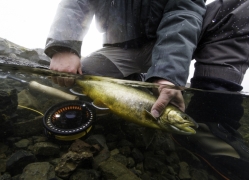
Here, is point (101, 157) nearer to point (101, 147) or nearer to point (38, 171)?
point (101, 147)

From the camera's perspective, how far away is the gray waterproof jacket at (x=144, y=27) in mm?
1771

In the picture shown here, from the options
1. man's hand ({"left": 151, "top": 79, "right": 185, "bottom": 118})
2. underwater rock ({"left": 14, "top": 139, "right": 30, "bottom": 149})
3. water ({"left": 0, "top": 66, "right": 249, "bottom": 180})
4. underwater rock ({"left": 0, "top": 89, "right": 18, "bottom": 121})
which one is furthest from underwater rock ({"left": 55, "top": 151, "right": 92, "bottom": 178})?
man's hand ({"left": 151, "top": 79, "right": 185, "bottom": 118})

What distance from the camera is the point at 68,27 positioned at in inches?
79.9

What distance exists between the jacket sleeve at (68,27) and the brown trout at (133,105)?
0.70m

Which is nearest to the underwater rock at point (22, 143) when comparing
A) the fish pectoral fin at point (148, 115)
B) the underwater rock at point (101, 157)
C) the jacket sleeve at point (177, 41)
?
the underwater rock at point (101, 157)

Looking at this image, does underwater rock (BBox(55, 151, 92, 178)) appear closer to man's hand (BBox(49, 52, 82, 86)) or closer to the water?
the water

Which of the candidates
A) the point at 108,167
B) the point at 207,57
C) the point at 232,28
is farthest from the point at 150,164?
the point at 232,28

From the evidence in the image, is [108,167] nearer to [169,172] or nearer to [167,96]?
[169,172]

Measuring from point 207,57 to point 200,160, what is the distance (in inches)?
71.9

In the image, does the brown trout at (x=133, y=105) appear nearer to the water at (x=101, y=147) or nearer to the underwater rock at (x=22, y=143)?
the water at (x=101, y=147)

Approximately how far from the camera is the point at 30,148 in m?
0.86

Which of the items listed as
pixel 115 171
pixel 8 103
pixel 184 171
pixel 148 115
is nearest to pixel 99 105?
pixel 148 115

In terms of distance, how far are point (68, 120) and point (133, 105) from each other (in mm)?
532

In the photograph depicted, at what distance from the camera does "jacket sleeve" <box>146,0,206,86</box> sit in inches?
65.3
